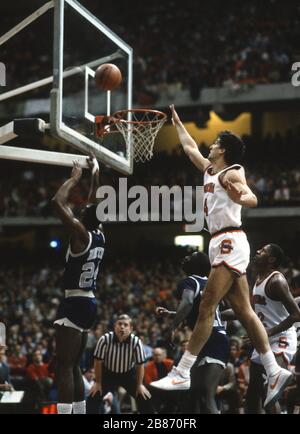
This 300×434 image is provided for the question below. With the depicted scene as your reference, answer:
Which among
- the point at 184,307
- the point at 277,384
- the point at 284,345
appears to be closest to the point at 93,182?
the point at 184,307

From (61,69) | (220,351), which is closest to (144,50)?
(61,69)

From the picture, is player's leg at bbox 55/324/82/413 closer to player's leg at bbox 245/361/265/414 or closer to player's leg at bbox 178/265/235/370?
player's leg at bbox 178/265/235/370

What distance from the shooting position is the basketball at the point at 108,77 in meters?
8.74

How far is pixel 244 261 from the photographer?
6.78 metres

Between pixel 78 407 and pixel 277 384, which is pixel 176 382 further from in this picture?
pixel 78 407

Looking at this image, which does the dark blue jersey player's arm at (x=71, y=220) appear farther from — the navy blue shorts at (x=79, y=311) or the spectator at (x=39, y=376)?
the spectator at (x=39, y=376)

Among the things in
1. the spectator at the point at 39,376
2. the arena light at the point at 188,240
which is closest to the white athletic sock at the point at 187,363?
the spectator at the point at 39,376

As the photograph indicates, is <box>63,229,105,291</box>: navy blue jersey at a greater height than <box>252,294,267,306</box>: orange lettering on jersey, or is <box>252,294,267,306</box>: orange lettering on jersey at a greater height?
<box>63,229,105,291</box>: navy blue jersey

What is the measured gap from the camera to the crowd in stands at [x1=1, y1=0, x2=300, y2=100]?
21.9 meters

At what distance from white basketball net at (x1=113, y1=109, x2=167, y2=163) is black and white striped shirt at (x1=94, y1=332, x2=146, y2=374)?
2289 mm

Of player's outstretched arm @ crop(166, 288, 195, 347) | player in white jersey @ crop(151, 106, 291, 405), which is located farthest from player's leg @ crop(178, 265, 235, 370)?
player's outstretched arm @ crop(166, 288, 195, 347)

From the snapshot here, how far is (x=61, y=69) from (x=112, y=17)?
724 inches

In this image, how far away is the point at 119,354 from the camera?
369 inches
